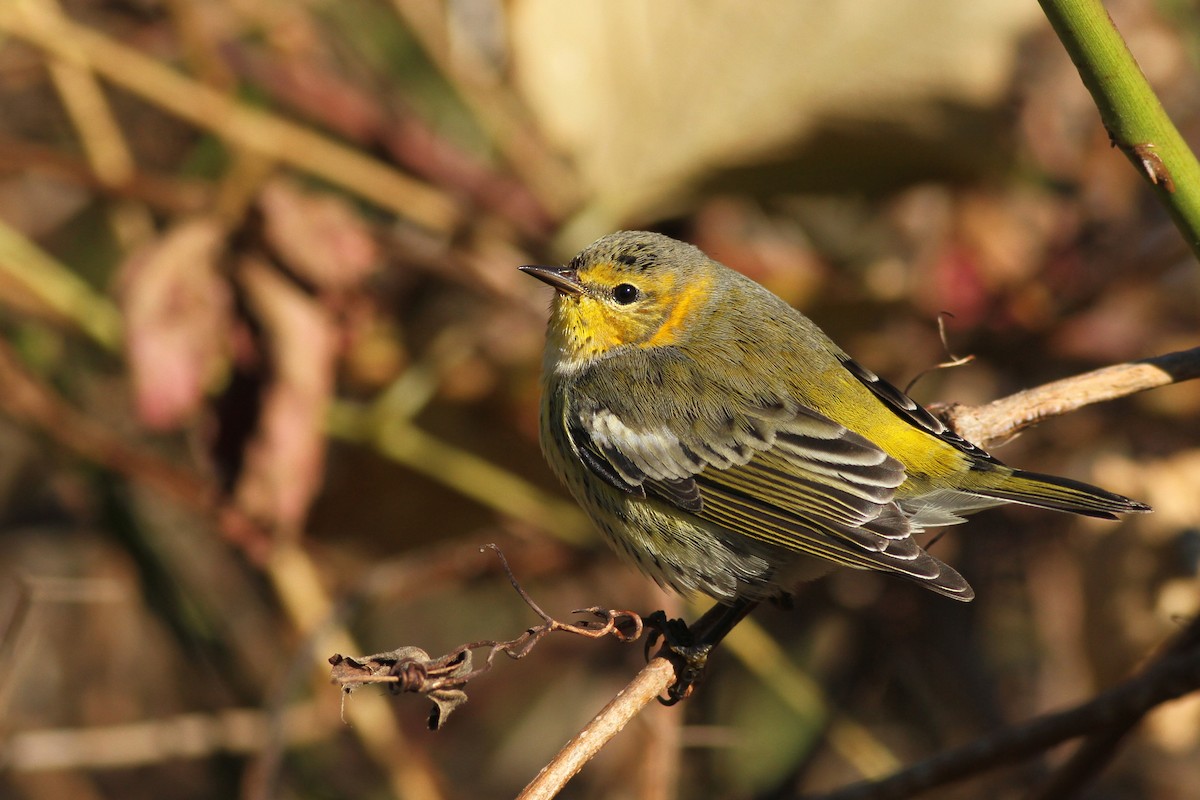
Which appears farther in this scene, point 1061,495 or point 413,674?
point 1061,495

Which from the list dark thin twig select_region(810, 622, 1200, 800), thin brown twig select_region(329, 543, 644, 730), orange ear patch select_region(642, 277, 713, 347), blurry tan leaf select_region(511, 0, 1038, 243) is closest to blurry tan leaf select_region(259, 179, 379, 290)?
blurry tan leaf select_region(511, 0, 1038, 243)

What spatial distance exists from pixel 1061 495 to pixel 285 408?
6.47 ft

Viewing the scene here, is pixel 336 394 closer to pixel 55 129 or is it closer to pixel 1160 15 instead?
pixel 55 129

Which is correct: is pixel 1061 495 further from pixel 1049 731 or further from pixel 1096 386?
pixel 1049 731

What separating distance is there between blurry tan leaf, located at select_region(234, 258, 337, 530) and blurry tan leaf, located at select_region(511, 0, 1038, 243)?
0.96 metres

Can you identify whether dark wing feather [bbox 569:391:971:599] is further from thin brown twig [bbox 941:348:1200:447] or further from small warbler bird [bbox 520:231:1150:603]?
thin brown twig [bbox 941:348:1200:447]

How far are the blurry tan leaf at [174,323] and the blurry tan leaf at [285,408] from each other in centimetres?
11

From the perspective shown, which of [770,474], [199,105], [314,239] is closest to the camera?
[770,474]

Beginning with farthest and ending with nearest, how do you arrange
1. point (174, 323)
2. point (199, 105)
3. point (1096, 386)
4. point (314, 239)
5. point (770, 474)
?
point (199, 105) < point (314, 239) < point (174, 323) < point (770, 474) < point (1096, 386)

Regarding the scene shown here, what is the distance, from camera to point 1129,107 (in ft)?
6.35

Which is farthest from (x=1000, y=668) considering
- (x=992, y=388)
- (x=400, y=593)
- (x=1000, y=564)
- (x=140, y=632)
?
(x=140, y=632)

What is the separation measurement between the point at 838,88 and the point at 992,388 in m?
1.29

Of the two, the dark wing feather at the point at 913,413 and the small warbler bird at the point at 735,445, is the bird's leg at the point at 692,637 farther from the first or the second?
the dark wing feather at the point at 913,413

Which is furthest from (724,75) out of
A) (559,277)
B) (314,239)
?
(314,239)
